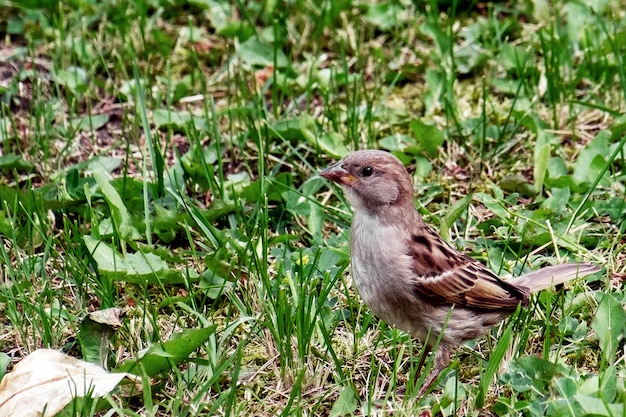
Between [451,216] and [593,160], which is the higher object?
[593,160]

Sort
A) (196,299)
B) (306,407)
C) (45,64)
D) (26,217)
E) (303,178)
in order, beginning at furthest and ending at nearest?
(45,64), (303,178), (26,217), (196,299), (306,407)

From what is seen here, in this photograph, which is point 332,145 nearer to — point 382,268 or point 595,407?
point 382,268

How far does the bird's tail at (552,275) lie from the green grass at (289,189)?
12cm

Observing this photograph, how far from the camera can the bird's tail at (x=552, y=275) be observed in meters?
4.03

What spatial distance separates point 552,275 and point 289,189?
4.26 ft

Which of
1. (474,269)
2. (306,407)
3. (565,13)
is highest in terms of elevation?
(565,13)

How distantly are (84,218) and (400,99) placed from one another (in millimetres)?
2055

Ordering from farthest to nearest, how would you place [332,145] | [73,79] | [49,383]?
[73,79] < [332,145] < [49,383]

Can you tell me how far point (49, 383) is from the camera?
3.55 m

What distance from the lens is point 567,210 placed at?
482cm

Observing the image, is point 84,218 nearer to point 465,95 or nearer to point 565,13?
point 465,95

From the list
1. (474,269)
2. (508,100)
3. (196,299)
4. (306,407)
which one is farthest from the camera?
(508,100)

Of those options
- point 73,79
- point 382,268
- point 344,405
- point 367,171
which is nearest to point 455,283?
point 382,268

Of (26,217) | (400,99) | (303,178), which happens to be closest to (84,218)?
(26,217)
